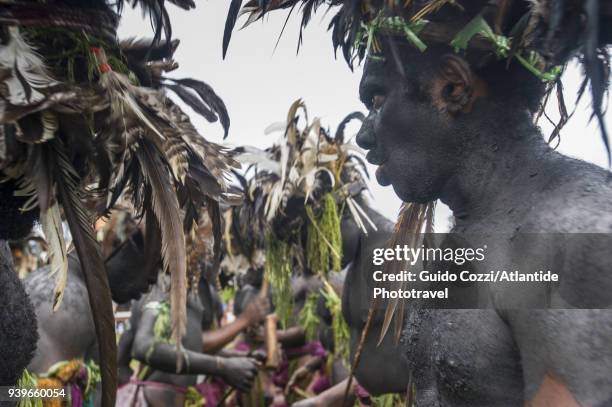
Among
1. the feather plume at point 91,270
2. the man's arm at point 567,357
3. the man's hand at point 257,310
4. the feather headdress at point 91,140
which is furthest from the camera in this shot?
the man's hand at point 257,310

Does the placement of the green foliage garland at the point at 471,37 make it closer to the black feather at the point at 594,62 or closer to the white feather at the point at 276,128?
the black feather at the point at 594,62

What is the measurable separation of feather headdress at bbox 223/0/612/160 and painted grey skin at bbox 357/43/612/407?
0.08 meters

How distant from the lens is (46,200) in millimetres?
1746

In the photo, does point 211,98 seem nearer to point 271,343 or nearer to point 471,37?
point 471,37

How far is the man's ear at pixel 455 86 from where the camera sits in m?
1.87

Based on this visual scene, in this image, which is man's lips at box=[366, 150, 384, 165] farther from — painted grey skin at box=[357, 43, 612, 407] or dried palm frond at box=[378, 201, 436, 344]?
dried palm frond at box=[378, 201, 436, 344]

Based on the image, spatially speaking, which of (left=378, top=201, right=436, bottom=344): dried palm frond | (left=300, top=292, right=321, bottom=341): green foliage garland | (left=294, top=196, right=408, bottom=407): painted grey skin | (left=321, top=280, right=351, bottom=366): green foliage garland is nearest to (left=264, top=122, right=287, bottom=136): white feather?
(left=294, top=196, right=408, bottom=407): painted grey skin

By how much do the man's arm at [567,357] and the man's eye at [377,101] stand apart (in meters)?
0.86

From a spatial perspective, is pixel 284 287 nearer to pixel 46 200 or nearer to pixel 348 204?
pixel 348 204

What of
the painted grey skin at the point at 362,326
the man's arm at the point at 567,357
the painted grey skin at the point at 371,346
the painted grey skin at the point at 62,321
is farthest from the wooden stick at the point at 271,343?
the man's arm at the point at 567,357

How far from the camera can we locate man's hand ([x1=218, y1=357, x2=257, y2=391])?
17.6ft

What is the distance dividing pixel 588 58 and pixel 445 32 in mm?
527

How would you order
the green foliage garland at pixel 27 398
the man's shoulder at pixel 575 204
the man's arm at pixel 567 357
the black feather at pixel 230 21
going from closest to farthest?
the man's arm at pixel 567 357, the man's shoulder at pixel 575 204, the black feather at pixel 230 21, the green foliage garland at pixel 27 398

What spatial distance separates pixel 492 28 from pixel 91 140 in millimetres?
1225
